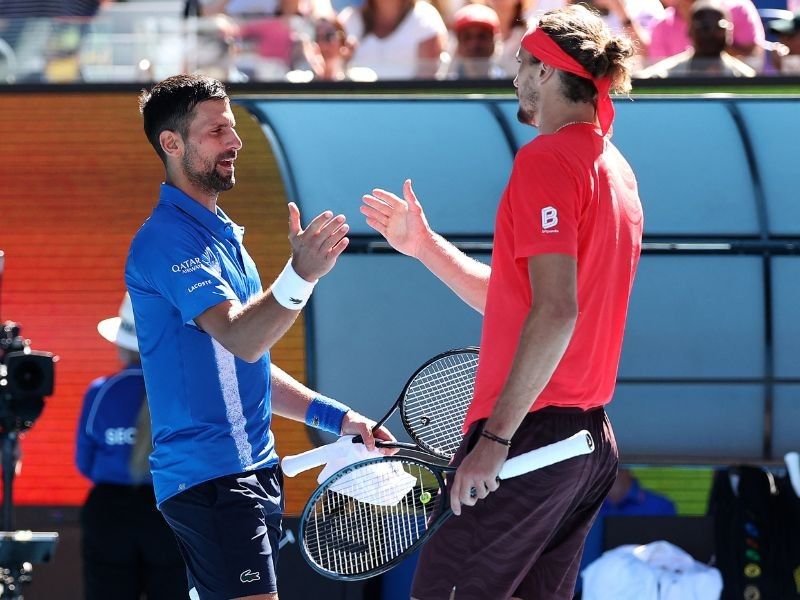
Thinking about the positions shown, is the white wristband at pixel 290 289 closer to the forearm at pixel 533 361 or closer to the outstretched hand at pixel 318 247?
the outstretched hand at pixel 318 247

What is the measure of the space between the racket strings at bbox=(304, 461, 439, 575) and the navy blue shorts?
5.4 inches

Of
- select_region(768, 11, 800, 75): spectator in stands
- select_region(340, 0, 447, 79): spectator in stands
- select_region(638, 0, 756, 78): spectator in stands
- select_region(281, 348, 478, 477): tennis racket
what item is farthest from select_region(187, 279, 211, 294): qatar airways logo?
select_region(768, 11, 800, 75): spectator in stands

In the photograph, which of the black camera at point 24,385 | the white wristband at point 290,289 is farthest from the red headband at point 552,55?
the black camera at point 24,385

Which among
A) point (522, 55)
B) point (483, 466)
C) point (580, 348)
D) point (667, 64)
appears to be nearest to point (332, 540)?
point (483, 466)

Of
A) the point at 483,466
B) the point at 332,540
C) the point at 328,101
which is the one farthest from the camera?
the point at 328,101

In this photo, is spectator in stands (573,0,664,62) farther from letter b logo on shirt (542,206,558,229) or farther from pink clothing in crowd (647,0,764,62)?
letter b logo on shirt (542,206,558,229)

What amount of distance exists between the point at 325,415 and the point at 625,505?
3.36m

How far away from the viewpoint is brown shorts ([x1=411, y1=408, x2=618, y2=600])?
323cm

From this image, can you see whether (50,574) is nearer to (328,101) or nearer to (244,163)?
(244,163)

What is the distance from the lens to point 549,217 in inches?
122

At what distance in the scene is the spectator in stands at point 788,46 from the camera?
21.5ft

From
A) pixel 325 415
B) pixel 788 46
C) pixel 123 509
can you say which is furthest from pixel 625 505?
pixel 325 415

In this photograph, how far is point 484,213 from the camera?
6258 mm

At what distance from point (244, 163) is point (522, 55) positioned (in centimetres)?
348
